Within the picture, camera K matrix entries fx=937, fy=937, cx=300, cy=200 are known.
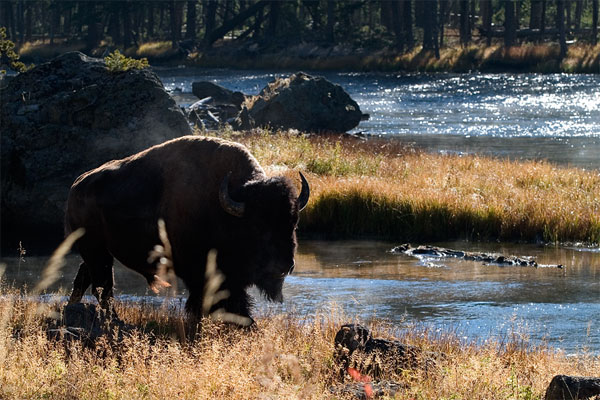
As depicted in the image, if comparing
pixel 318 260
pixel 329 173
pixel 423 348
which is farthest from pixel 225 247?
pixel 329 173

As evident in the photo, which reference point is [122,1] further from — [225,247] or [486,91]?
[225,247]

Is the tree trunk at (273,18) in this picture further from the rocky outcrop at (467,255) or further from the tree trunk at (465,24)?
the rocky outcrop at (467,255)

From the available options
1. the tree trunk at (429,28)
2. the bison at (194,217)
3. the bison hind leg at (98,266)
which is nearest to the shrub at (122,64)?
the bison at (194,217)

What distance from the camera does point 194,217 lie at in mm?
8547

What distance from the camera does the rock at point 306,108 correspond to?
30281mm

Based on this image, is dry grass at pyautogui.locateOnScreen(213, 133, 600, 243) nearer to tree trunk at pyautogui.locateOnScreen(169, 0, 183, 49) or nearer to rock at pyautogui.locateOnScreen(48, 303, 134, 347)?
rock at pyautogui.locateOnScreen(48, 303, 134, 347)

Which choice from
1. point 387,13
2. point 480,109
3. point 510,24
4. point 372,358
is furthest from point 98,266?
point 387,13

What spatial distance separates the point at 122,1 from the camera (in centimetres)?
8644

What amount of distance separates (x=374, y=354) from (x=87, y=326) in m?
2.49

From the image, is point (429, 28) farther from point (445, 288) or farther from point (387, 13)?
point (445, 288)

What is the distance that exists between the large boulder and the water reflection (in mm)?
2148

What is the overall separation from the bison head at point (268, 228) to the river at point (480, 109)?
1720cm

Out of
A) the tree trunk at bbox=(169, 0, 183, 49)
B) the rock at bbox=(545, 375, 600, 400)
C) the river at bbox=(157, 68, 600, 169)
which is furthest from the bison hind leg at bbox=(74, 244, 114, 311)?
the tree trunk at bbox=(169, 0, 183, 49)

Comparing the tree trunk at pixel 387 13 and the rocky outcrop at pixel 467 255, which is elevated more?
the tree trunk at pixel 387 13
